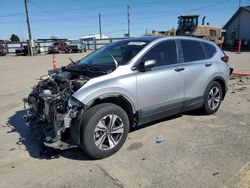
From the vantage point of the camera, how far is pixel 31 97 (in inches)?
204

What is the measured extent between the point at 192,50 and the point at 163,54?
908 mm

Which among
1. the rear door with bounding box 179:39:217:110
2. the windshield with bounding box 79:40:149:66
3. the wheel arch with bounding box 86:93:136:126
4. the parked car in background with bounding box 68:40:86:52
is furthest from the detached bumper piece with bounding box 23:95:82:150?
the parked car in background with bounding box 68:40:86:52

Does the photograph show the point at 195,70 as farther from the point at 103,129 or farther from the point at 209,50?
the point at 103,129

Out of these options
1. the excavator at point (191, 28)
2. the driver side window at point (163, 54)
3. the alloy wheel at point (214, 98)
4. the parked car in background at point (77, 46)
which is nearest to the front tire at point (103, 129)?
the driver side window at point (163, 54)

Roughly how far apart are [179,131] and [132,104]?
1286 millimetres

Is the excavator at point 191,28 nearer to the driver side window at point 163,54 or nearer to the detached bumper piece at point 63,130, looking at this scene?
the driver side window at point 163,54

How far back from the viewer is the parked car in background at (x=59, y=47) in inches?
1617

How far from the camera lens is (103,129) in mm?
4344

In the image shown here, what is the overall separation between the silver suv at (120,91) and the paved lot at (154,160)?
0.33 meters

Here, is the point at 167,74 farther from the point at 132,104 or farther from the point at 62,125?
the point at 62,125

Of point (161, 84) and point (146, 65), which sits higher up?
point (146, 65)

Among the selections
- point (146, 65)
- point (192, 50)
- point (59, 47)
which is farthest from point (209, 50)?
point (59, 47)

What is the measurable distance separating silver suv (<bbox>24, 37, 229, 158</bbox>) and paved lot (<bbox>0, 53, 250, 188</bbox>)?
1.07 feet

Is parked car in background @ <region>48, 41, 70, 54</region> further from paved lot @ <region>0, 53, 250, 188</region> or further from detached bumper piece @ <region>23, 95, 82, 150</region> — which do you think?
detached bumper piece @ <region>23, 95, 82, 150</region>
